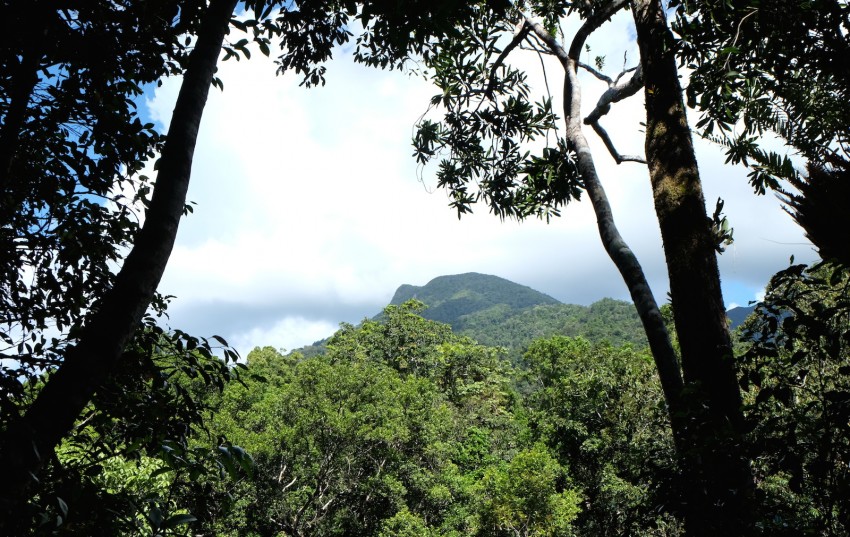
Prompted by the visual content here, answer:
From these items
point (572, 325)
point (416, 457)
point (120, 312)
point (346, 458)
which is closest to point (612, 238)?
point (120, 312)

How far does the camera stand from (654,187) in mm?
3096

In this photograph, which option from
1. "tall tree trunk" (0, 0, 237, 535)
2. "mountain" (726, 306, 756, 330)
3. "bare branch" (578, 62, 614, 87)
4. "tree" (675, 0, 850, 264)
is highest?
"mountain" (726, 306, 756, 330)

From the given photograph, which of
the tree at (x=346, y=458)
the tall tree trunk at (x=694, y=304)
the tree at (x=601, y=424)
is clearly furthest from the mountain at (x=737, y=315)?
the tree at (x=346, y=458)

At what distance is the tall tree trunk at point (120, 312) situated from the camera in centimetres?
137

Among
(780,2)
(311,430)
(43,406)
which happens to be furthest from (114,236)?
(311,430)

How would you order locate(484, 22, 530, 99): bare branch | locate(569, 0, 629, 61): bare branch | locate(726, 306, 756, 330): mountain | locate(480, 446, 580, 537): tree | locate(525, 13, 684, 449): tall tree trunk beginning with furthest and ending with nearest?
1. locate(480, 446, 580, 537): tree
2. locate(726, 306, 756, 330): mountain
3. locate(484, 22, 530, 99): bare branch
4. locate(569, 0, 629, 61): bare branch
5. locate(525, 13, 684, 449): tall tree trunk

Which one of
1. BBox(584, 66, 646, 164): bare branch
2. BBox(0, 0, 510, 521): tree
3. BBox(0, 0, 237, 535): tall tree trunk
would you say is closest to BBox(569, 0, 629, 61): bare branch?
BBox(584, 66, 646, 164): bare branch

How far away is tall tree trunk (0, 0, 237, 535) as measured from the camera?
1.37 meters

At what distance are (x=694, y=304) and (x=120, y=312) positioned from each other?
262 cm

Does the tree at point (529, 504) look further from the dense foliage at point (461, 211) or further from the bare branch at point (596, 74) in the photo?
the bare branch at point (596, 74)

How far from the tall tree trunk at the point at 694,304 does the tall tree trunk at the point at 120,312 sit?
1992mm

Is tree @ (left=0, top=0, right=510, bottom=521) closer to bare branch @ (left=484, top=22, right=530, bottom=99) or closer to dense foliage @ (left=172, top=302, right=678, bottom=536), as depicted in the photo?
bare branch @ (left=484, top=22, right=530, bottom=99)

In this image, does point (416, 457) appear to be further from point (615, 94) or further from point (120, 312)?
point (120, 312)

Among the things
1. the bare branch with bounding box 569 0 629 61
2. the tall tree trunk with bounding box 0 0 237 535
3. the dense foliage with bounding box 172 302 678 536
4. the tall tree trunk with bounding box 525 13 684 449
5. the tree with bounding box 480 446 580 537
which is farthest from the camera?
the dense foliage with bounding box 172 302 678 536
